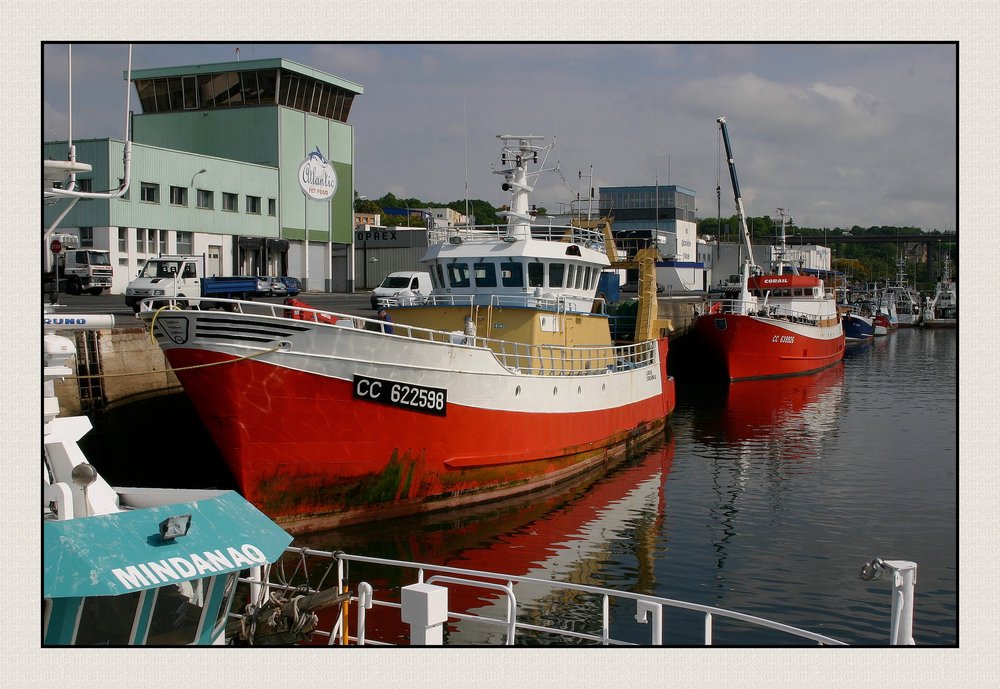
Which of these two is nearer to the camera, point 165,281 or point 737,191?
point 165,281

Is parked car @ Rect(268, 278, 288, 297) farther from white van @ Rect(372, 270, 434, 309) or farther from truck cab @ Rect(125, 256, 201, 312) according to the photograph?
truck cab @ Rect(125, 256, 201, 312)

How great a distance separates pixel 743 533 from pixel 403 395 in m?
7.09

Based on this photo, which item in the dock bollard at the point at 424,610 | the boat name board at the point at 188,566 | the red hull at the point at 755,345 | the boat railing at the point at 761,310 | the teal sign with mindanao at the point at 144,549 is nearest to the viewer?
the teal sign with mindanao at the point at 144,549

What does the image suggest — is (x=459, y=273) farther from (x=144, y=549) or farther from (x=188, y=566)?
(x=144, y=549)

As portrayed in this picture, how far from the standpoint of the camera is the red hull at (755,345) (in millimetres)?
44438

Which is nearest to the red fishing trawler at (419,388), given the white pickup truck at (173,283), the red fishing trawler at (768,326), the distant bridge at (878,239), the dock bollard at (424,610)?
the dock bollard at (424,610)

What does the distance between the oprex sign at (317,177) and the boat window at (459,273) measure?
31156mm

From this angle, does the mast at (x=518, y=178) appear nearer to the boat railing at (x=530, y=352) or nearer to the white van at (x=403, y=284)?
the boat railing at (x=530, y=352)

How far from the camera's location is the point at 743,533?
17703 millimetres

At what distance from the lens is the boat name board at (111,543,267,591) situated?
666 cm

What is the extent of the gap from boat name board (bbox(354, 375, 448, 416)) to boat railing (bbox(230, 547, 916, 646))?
9.80 ft

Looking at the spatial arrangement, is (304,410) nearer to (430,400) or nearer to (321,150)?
(430,400)

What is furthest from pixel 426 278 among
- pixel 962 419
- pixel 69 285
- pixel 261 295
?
pixel 962 419

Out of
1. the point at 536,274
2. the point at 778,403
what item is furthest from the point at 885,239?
the point at 536,274
